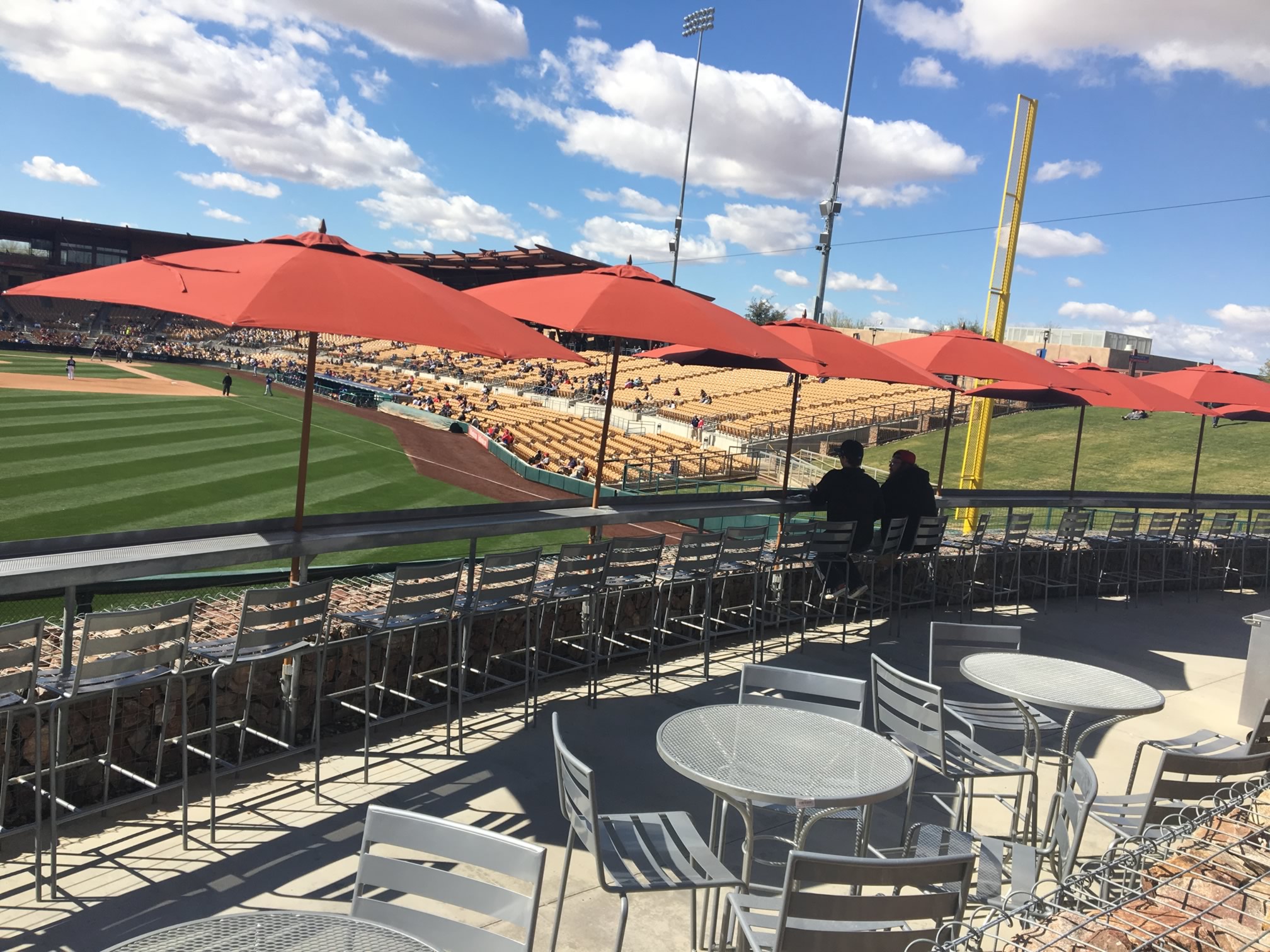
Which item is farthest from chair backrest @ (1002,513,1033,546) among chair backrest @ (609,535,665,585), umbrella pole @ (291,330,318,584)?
umbrella pole @ (291,330,318,584)

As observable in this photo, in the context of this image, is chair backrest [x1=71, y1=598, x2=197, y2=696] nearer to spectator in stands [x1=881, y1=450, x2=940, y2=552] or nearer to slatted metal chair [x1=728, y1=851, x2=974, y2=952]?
slatted metal chair [x1=728, y1=851, x2=974, y2=952]

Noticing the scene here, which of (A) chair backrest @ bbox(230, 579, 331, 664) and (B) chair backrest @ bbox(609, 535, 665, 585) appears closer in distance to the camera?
(A) chair backrest @ bbox(230, 579, 331, 664)

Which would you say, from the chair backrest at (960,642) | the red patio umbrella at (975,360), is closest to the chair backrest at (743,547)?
the chair backrest at (960,642)

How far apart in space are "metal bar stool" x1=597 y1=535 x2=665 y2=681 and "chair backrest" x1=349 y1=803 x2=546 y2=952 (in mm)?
4153

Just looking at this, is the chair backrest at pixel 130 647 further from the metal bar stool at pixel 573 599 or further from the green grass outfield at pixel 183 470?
the green grass outfield at pixel 183 470

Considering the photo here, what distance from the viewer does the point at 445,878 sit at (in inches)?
96.0

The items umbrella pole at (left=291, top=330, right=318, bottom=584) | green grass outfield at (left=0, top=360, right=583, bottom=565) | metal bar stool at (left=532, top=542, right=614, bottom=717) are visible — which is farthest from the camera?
green grass outfield at (left=0, top=360, right=583, bottom=565)

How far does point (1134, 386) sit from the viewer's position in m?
11.7

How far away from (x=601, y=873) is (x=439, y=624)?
10.4ft

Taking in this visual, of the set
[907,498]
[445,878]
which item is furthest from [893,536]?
[445,878]

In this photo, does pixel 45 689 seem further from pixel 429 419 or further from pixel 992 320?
pixel 429 419

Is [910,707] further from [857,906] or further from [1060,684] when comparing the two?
[857,906]

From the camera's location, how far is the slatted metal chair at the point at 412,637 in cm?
530

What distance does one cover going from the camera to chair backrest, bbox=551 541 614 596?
6.35m
